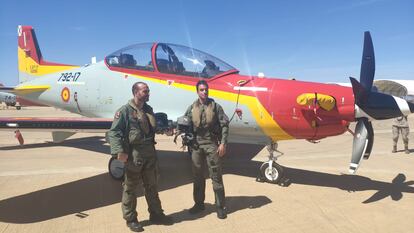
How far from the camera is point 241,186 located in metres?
6.19

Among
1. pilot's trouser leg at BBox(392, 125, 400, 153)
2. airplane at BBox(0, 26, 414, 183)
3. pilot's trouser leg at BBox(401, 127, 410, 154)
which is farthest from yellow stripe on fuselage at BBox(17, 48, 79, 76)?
pilot's trouser leg at BBox(401, 127, 410, 154)

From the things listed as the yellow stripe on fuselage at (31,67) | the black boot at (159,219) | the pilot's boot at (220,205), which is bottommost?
the black boot at (159,219)

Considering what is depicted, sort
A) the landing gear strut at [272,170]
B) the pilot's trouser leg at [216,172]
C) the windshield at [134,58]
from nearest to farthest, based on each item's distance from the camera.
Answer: the pilot's trouser leg at [216,172], the landing gear strut at [272,170], the windshield at [134,58]

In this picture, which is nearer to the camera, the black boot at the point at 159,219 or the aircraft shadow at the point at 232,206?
the black boot at the point at 159,219

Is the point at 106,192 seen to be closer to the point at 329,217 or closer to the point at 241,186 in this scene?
the point at 241,186

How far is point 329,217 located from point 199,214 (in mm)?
1830

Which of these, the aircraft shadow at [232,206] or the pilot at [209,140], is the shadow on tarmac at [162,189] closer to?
the aircraft shadow at [232,206]

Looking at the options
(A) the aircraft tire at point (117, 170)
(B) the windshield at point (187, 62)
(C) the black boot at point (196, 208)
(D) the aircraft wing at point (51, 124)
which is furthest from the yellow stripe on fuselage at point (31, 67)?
(C) the black boot at point (196, 208)

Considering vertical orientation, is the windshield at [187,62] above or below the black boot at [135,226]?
above

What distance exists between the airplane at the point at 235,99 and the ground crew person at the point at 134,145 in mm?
1604

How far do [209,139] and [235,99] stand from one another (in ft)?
4.91

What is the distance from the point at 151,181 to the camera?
4.29 m

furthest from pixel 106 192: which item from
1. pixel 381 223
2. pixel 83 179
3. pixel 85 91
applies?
pixel 381 223

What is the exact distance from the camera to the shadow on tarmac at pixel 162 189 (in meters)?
4.85
